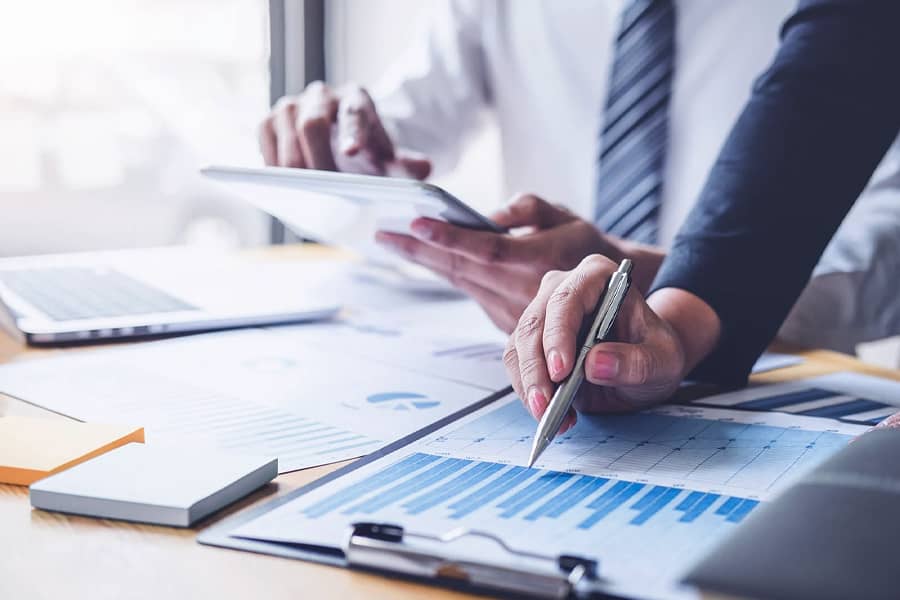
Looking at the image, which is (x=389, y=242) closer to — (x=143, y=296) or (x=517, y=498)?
(x=143, y=296)

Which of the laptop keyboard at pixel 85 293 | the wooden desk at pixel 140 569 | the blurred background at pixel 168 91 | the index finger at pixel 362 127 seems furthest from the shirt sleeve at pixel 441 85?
the wooden desk at pixel 140 569

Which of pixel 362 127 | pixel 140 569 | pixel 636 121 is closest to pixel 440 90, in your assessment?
pixel 636 121

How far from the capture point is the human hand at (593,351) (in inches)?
20.3

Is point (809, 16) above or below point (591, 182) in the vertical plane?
above

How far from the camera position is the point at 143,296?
0.92 m

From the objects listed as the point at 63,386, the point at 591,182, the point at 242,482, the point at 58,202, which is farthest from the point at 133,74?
the point at 242,482

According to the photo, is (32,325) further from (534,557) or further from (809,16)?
(809,16)

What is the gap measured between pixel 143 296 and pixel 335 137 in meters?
0.27

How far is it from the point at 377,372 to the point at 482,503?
11.1 inches

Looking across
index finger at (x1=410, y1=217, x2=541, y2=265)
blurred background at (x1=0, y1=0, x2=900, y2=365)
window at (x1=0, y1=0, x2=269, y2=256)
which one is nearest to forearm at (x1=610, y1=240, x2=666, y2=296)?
index finger at (x1=410, y1=217, x2=541, y2=265)

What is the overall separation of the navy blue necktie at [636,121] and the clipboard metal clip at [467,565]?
810 millimetres

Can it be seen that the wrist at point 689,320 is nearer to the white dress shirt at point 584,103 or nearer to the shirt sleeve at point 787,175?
the shirt sleeve at point 787,175

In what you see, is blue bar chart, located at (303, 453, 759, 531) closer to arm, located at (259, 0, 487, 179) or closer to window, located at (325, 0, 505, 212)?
arm, located at (259, 0, 487, 179)

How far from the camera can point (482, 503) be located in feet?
1.38
